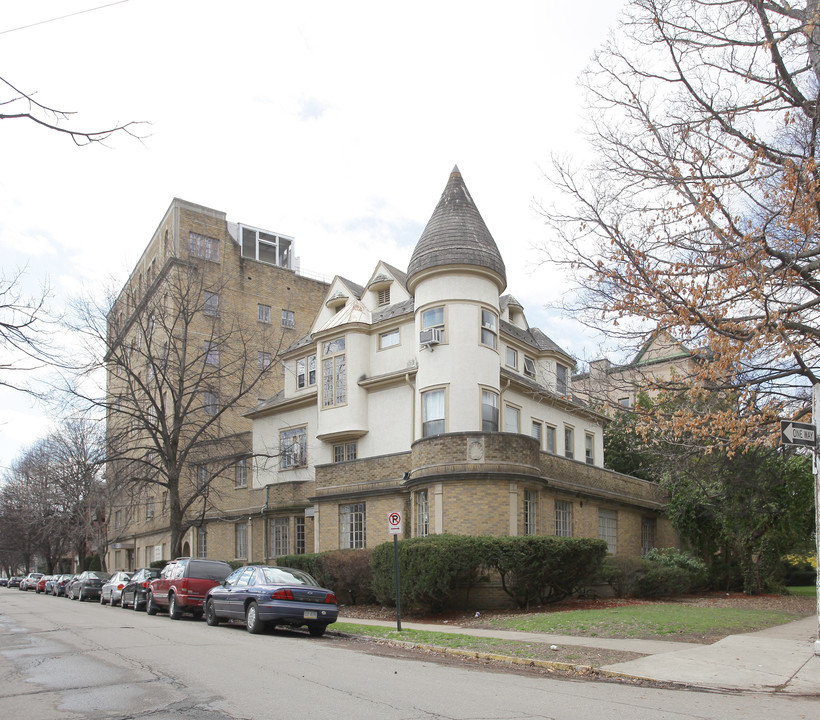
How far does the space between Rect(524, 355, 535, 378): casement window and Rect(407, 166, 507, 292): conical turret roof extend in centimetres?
533

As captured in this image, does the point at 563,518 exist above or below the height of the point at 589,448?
below

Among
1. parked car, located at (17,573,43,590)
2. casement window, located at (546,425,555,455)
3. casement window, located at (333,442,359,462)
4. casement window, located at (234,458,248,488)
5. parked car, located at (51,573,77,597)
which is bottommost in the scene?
parked car, located at (17,573,43,590)

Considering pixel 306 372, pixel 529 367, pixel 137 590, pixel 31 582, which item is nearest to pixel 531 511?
pixel 529 367

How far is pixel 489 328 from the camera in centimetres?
2712

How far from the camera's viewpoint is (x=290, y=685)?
939 centimetres

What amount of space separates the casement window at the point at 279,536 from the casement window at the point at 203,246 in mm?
21708

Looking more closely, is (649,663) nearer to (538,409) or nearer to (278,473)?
(538,409)

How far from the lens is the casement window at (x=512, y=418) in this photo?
95.7 ft

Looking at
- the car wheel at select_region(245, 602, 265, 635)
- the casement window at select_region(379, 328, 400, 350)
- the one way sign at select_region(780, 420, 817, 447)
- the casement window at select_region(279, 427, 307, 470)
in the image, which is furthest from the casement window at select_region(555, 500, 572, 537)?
the one way sign at select_region(780, 420, 817, 447)

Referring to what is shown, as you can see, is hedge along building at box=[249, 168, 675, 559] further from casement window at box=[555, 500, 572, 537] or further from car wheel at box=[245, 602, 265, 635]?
car wheel at box=[245, 602, 265, 635]

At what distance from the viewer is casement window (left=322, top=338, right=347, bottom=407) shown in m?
30.9

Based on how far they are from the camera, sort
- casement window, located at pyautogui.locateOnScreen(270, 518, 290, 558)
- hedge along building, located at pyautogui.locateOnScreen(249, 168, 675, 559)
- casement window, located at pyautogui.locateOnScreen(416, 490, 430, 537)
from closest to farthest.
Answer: hedge along building, located at pyautogui.locateOnScreen(249, 168, 675, 559), casement window, located at pyautogui.locateOnScreen(416, 490, 430, 537), casement window, located at pyautogui.locateOnScreen(270, 518, 290, 558)

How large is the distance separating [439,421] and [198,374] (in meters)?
11.4

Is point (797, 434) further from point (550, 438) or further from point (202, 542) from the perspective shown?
point (202, 542)
